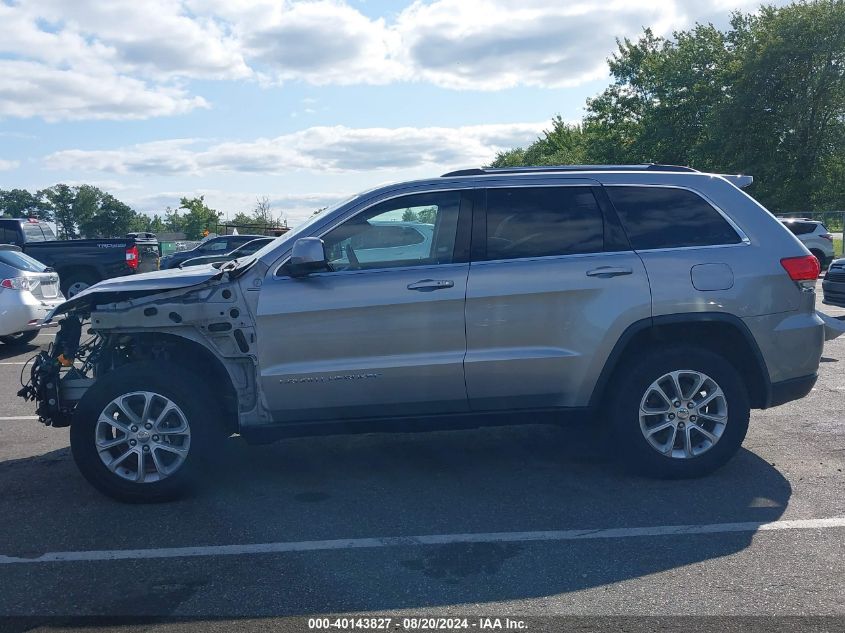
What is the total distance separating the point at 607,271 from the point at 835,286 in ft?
27.5

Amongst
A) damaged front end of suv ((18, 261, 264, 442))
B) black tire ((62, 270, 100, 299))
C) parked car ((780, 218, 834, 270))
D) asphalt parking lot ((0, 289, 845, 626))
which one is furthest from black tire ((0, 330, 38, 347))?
parked car ((780, 218, 834, 270))

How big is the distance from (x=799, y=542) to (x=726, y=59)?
44.2m

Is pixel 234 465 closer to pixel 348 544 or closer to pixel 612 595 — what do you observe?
pixel 348 544

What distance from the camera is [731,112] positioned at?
133 feet

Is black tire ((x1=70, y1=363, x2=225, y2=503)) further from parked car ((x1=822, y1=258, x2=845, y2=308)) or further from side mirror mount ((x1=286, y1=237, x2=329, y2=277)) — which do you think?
parked car ((x1=822, y1=258, x2=845, y2=308))

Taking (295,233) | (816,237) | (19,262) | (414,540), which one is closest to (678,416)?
(414,540)

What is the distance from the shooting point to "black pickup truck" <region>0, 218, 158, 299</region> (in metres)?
17.6

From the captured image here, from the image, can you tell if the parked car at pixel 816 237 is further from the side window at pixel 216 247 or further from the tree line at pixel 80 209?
the tree line at pixel 80 209

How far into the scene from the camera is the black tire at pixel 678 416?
17.4 feet

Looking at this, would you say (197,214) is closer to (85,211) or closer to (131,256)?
(85,211)

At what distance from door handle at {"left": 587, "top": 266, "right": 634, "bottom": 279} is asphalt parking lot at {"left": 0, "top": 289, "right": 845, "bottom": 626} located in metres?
1.32

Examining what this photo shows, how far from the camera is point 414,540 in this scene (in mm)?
4516

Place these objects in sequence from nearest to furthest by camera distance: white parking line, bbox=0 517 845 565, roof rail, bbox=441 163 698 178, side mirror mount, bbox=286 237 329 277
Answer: white parking line, bbox=0 517 845 565 → side mirror mount, bbox=286 237 329 277 → roof rail, bbox=441 163 698 178

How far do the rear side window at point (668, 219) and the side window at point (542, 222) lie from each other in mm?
Result: 201
